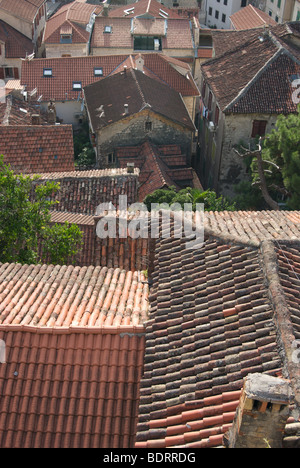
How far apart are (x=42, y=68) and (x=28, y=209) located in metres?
23.3

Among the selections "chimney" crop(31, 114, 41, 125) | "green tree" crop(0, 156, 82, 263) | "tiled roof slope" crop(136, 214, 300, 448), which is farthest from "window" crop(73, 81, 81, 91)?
"tiled roof slope" crop(136, 214, 300, 448)

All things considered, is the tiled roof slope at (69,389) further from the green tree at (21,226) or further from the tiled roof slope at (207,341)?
the green tree at (21,226)

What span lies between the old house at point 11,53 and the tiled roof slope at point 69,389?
37.1 meters

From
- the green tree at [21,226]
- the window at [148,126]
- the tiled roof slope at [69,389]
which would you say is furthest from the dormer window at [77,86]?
the tiled roof slope at [69,389]

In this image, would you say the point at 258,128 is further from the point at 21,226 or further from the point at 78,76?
the point at 21,226

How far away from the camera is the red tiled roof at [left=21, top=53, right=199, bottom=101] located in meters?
35.2

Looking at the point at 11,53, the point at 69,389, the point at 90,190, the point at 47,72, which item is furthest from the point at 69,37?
the point at 69,389

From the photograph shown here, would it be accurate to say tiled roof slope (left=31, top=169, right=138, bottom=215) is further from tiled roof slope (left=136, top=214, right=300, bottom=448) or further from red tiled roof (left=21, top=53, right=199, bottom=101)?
red tiled roof (left=21, top=53, right=199, bottom=101)

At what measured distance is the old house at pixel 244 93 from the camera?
27.5 meters

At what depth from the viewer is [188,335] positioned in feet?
29.2

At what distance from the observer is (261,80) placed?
27891 mm

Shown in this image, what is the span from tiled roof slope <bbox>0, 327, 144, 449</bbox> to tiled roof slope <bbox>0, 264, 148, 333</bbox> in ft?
1.07

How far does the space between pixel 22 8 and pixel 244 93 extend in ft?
88.8
